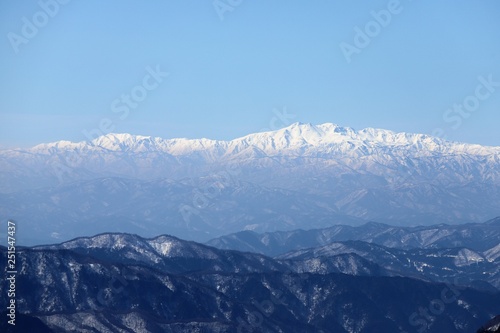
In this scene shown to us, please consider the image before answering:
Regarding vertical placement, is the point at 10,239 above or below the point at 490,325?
above

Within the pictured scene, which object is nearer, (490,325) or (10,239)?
(490,325)
